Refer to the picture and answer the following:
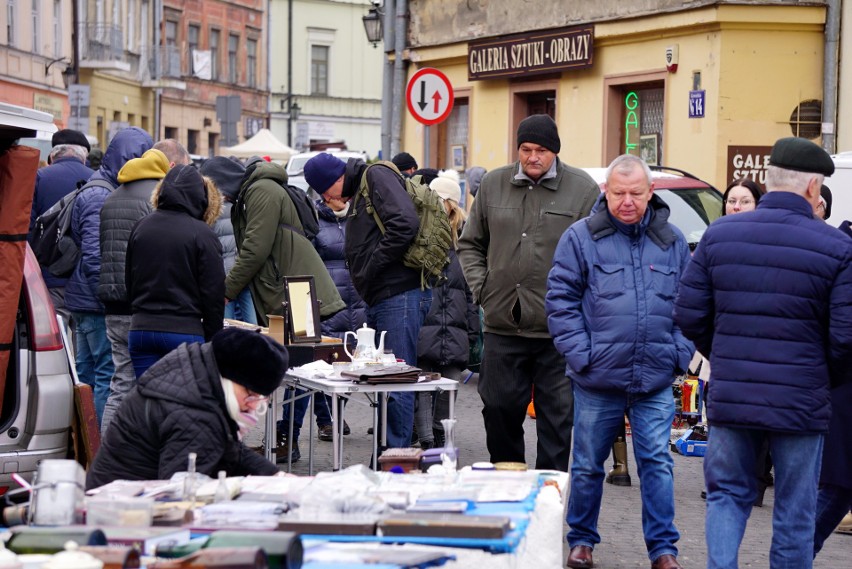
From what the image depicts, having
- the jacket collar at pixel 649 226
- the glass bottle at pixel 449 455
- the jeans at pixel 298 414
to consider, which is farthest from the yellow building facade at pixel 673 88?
the glass bottle at pixel 449 455

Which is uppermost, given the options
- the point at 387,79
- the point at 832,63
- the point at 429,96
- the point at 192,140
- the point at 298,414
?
the point at 192,140

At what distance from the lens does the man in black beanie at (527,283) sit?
809 centimetres

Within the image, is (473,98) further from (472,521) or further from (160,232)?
(472,521)

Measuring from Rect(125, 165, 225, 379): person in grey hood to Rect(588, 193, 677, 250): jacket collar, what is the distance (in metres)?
2.26

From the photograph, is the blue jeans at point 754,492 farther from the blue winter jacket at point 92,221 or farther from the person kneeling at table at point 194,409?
the blue winter jacket at point 92,221

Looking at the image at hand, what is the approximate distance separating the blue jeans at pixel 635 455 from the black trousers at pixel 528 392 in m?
0.66

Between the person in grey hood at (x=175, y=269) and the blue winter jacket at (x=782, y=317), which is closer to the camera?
the blue winter jacket at (x=782, y=317)

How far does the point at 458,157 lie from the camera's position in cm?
2608

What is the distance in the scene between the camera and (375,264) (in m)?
9.59

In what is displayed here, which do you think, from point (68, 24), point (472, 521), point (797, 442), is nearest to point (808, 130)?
point (797, 442)

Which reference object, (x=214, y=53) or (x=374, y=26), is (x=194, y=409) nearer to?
(x=374, y=26)

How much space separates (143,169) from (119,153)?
842 millimetres

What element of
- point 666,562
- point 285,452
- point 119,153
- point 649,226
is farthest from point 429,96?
point 666,562

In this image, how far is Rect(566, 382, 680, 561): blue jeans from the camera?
7207mm
